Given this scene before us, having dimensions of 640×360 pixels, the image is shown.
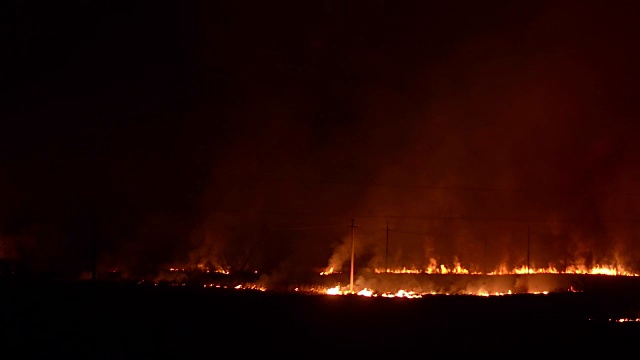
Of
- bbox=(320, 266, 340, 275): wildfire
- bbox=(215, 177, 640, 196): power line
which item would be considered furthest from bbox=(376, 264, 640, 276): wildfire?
bbox=(215, 177, 640, 196): power line

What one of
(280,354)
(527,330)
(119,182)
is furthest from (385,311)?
(119,182)

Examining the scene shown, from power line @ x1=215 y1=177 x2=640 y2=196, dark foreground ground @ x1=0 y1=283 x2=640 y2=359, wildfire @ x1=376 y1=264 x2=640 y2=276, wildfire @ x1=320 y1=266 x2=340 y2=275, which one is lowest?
dark foreground ground @ x1=0 y1=283 x2=640 y2=359

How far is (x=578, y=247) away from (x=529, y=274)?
5679 millimetres

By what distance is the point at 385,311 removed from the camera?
18.2 meters

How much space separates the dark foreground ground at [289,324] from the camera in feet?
44.0

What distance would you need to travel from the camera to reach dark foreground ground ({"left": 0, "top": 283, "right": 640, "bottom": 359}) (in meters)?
13.4

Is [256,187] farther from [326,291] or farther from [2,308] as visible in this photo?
[2,308]

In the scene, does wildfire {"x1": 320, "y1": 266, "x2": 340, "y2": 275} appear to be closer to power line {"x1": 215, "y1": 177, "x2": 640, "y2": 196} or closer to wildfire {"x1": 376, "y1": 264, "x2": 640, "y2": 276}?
wildfire {"x1": 376, "y1": 264, "x2": 640, "y2": 276}

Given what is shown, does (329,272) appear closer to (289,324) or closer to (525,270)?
(525,270)

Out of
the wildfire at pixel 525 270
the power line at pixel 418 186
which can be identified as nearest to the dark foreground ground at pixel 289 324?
the wildfire at pixel 525 270

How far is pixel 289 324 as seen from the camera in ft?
52.4

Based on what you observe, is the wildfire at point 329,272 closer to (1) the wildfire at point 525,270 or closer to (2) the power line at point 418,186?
(1) the wildfire at point 525,270

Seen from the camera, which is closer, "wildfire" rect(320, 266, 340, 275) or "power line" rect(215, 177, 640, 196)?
"wildfire" rect(320, 266, 340, 275)

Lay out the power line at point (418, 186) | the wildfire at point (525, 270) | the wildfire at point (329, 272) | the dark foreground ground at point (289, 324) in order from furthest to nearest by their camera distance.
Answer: the power line at point (418, 186)
the wildfire at point (525, 270)
the wildfire at point (329, 272)
the dark foreground ground at point (289, 324)
